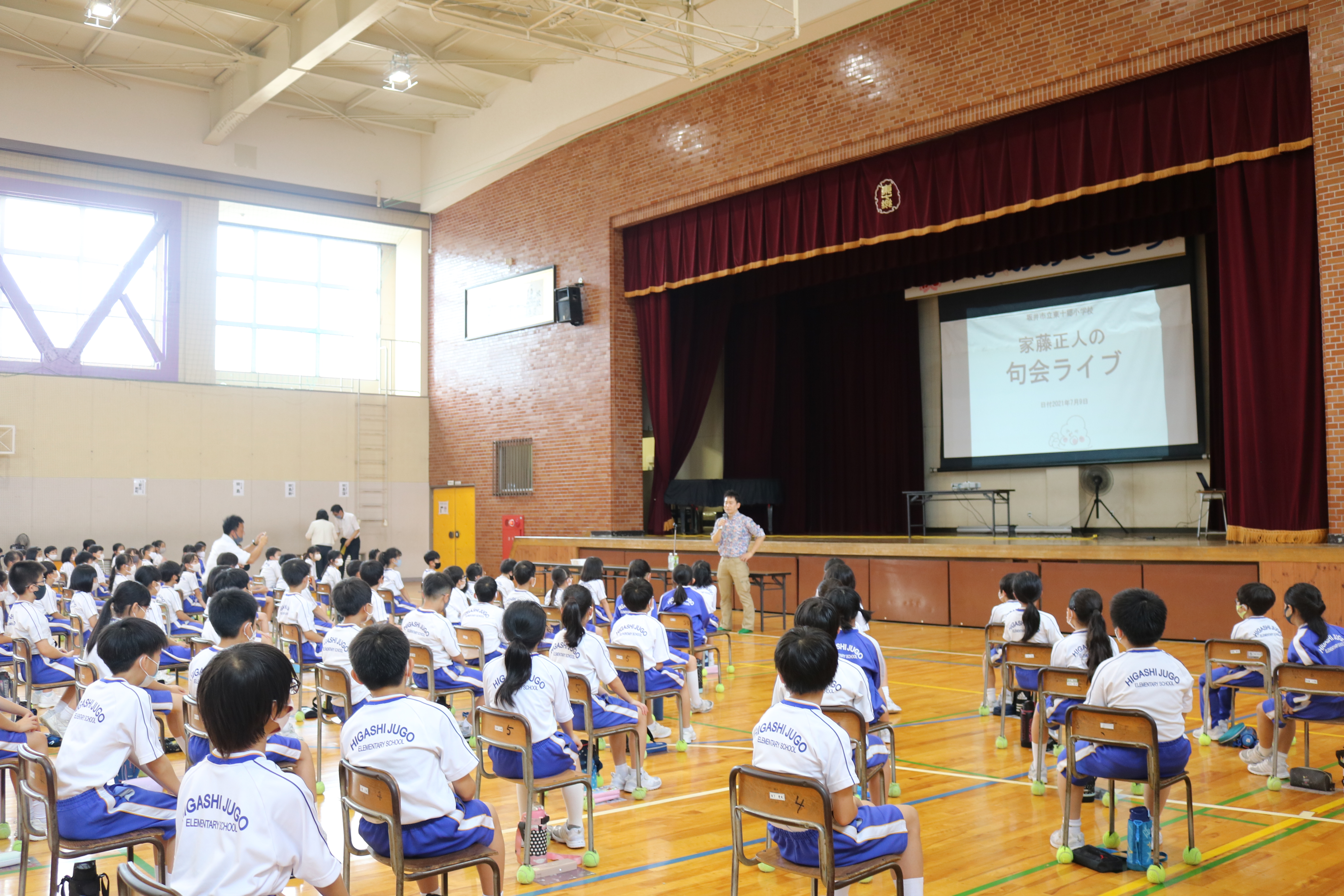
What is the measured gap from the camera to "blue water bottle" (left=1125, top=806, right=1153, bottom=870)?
3.86 meters

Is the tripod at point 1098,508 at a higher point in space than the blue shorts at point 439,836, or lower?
higher

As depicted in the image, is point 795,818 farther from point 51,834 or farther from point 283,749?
point 51,834

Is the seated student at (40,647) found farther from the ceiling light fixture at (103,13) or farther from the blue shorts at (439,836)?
the ceiling light fixture at (103,13)

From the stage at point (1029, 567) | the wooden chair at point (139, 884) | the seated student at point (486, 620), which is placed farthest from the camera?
the stage at point (1029, 567)

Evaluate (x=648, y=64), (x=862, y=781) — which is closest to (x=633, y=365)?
(x=648, y=64)

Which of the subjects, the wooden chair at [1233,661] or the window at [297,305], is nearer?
the wooden chair at [1233,661]

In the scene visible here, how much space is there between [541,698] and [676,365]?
1212 cm

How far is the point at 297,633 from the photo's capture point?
21.7 feet

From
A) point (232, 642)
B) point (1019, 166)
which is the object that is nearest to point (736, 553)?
point (1019, 166)

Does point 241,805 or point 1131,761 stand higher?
point 241,805

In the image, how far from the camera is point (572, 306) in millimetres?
15672

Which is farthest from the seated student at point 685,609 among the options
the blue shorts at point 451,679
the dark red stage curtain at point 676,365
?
the dark red stage curtain at point 676,365

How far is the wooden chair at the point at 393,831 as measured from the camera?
2932 mm

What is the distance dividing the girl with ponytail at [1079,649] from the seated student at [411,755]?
2.69 m
